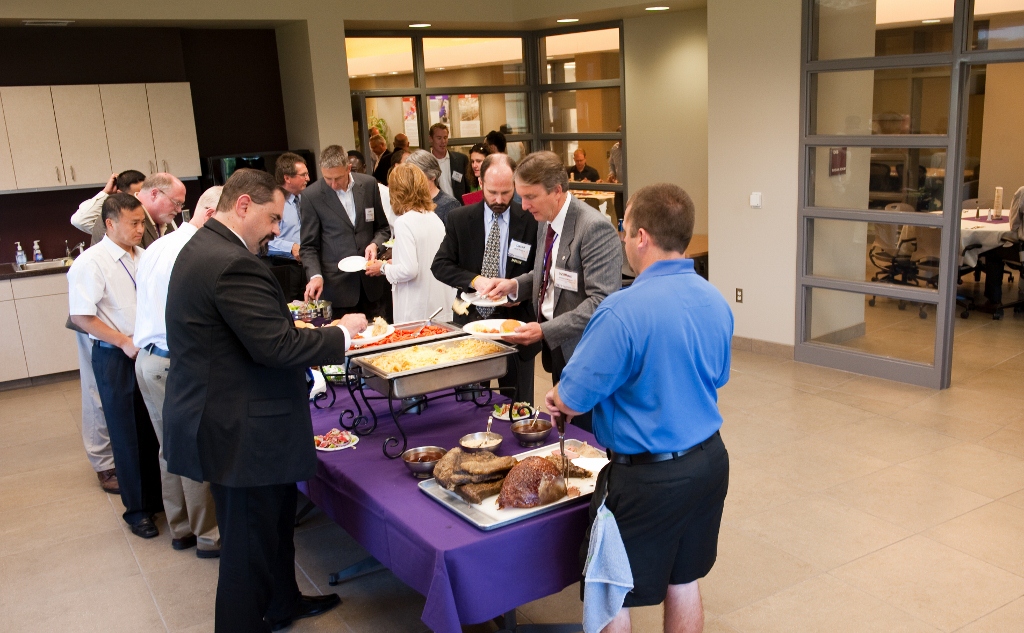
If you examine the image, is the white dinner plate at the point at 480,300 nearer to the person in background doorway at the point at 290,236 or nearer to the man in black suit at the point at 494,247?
the man in black suit at the point at 494,247

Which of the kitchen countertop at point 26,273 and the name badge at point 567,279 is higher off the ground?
the name badge at point 567,279

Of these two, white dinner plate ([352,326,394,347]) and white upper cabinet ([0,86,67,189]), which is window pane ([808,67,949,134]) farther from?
white upper cabinet ([0,86,67,189])

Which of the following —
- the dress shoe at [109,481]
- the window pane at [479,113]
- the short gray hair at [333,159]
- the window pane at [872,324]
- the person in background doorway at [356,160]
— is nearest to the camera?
the dress shoe at [109,481]

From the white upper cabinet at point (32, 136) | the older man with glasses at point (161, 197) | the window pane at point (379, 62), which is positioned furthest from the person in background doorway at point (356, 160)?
the older man with glasses at point (161, 197)

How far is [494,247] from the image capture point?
394 cm

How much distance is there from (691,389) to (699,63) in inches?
274

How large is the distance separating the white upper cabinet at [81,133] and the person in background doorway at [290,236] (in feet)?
6.51

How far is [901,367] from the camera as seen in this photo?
18.8ft

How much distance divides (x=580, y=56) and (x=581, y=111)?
1.79 feet

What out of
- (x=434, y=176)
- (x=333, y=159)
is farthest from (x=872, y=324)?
(x=333, y=159)

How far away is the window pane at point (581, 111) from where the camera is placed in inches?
343

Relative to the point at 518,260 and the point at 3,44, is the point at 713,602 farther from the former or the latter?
the point at 3,44

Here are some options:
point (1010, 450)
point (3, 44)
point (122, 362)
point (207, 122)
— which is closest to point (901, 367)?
point (1010, 450)

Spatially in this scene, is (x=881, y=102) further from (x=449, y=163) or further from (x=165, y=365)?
(x=165, y=365)
